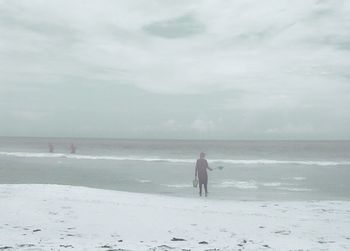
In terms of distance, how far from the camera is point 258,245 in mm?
7684

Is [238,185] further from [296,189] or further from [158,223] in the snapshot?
[158,223]

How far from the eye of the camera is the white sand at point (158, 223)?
761cm

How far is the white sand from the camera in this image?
7.61m

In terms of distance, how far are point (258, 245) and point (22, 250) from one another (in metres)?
4.31

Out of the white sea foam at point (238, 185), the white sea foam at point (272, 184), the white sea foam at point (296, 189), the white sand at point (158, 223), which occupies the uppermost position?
the white sand at point (158, 223)

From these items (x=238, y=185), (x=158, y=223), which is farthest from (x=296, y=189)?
(x=158, y=223)

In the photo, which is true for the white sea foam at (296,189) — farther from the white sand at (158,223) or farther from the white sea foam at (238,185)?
the white sand at (158,223)

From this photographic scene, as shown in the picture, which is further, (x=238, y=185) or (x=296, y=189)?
(x=238, y=185)

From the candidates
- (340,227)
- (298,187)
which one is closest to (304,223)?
(340,227)

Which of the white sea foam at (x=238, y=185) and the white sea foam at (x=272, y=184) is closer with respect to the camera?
the white sea foam at (x=238, y=185)

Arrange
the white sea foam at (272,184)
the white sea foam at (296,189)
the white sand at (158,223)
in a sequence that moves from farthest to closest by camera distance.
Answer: the white sea foam at (272,184), the white sea foam at (296,189), the white sand at (158,223)

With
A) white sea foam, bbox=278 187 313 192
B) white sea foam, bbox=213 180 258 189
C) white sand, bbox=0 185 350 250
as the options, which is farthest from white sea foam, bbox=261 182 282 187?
white sand, bbox=0 185 350 250

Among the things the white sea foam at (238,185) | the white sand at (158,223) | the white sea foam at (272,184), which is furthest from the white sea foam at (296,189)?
the white sand at (158,223)

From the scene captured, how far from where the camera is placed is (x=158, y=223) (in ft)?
31.2
